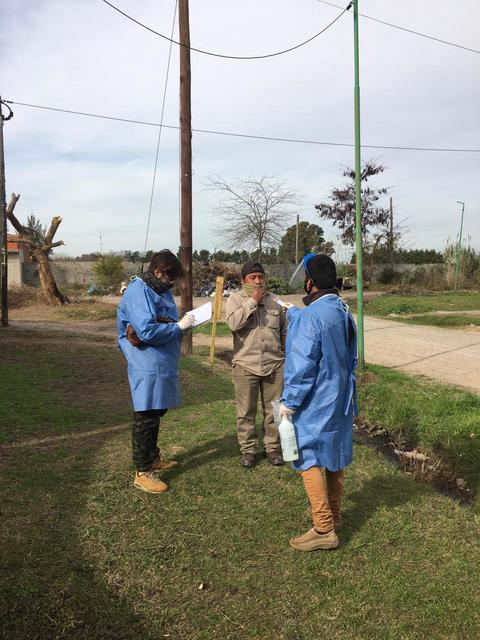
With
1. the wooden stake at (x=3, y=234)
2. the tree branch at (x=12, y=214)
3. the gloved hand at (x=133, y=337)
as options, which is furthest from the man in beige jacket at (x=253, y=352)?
the tree branch at (x=12, y=214)

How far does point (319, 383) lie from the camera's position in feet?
10.1

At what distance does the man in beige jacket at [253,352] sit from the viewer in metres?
4.32

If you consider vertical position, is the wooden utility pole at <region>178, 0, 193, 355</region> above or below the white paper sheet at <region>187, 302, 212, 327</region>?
above

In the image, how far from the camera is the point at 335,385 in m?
3.07

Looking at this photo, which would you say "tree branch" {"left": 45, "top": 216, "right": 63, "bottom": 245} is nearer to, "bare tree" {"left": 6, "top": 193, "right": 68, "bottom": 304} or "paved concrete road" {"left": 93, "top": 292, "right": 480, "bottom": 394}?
"bare tree" {"left": 6, "top": 193, "right": 68, "bottom": 304}

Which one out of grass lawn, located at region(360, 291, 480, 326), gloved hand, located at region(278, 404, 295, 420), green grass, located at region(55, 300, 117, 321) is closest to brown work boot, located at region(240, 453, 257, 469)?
gloved hand, located at region(278, 404, 295, 420)

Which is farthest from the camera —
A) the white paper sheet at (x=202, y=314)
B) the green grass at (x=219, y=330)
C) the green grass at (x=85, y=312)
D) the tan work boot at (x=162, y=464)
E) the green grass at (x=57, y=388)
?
the green grass at (x=85, y=312)

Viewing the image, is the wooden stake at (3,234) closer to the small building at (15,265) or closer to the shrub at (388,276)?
the small building at (15,265)

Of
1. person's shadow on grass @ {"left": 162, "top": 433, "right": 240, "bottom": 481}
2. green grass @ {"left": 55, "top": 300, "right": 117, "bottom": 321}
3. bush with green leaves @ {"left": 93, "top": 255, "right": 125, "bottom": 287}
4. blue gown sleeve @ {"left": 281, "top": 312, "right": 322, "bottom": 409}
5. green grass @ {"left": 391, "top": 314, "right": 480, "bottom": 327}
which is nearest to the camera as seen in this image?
blue gown sleeve @ {"left": 281, "top": 312, "right": 322, "bottom": 409}

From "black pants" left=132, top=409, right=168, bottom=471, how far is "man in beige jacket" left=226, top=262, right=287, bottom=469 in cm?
83

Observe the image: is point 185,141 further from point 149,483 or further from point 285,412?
point 285,412

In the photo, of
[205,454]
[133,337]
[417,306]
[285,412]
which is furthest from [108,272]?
[285,412]

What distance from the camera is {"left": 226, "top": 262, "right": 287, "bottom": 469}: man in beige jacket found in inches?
170

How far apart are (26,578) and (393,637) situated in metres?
1.83
